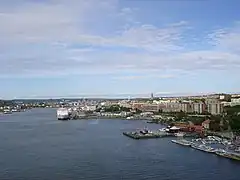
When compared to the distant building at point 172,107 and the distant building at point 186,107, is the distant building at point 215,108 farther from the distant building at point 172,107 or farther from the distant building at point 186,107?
the distant building at point 172,107

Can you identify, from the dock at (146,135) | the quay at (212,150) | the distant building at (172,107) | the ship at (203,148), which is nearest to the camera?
the quay at (212,150)

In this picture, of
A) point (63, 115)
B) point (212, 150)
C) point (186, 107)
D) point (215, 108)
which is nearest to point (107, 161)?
point (212, 150)

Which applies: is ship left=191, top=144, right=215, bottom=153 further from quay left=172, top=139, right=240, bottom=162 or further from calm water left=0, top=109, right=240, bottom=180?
calm water left=0, top=109, right=240, bottom=180

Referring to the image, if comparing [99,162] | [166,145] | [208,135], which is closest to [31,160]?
[99,162]

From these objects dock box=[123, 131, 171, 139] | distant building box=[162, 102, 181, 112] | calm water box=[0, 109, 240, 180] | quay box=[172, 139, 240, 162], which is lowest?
calm water box=[0, 109, 240, 180]

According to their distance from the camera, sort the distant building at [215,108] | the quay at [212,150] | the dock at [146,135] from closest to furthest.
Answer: the quay at [212,150], the dock at [146,135], the distant building at [215,108]

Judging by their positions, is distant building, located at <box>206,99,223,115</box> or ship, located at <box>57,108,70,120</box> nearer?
distant building, located at <box>206,99,223,115</box>

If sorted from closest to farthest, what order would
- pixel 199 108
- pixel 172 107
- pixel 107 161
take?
pixel 107 161 → pixel 199 108 → pixel 172 107

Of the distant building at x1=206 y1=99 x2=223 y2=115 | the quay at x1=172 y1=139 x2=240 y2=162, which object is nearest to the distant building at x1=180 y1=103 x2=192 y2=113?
the distant building at x1=206 y1=99 x2=223 y2=115

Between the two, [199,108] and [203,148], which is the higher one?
[199,108]

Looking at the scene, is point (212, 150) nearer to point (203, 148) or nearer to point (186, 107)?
point (203, 148)

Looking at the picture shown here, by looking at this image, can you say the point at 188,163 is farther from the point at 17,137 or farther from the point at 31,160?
the point at 17,137

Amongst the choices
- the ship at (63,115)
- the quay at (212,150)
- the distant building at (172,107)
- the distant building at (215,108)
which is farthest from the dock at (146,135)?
the distant building at (172,107)
